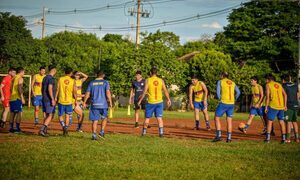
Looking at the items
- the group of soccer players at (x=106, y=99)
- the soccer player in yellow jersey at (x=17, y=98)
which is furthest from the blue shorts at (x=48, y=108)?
the soccer player in yellow jersey at (x=17, y=98)

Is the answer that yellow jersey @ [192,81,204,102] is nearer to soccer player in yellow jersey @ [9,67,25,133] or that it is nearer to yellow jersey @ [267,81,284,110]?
yellow jersey @ [267,81,284,110]

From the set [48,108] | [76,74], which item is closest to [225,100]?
[48,108]

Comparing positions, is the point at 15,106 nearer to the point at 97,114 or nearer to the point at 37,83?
the point at 37,83

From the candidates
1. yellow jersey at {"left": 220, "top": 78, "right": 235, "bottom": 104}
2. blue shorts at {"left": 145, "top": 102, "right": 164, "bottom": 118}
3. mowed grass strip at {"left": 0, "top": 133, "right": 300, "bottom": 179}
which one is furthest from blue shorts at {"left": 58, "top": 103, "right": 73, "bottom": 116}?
yellow jersey at {"left": 220, "top": 78, "right": 235, "bottom": 104}

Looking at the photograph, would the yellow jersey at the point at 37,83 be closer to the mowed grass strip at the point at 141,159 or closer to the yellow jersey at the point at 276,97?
the mowed grass strip at the point at 141,159

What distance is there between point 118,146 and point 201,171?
12.3 ft

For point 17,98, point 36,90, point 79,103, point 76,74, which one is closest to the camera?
point 17,98

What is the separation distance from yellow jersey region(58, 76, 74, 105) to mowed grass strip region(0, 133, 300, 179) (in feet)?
5.97

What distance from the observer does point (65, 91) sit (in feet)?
47.7

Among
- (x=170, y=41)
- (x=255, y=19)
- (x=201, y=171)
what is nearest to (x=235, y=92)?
(x=201, y=171)

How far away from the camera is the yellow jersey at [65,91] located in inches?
573

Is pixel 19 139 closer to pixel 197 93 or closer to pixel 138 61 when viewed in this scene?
pixel 197 93

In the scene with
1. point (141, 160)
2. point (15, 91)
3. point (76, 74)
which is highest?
point (76, 74)

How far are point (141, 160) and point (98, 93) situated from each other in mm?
4742
